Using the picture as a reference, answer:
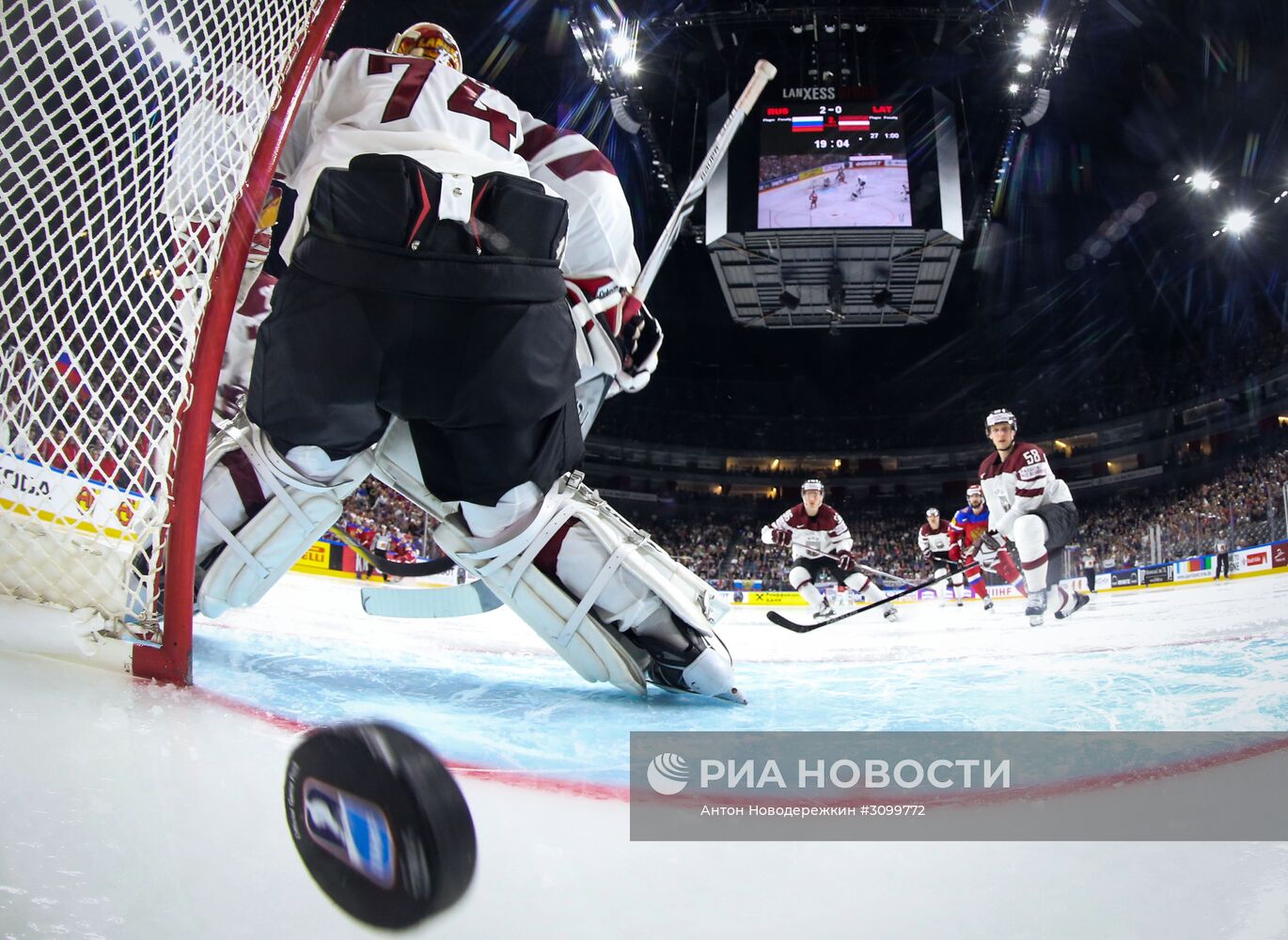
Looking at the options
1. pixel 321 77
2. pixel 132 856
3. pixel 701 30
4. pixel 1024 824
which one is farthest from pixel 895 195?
pixel 132 856

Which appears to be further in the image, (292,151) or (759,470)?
(759,470)

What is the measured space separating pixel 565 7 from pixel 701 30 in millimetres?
839

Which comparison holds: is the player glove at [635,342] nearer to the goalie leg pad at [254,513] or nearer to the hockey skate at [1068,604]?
the goalie leg pad at [254,513]

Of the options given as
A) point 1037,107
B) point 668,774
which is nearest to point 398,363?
point 668,774

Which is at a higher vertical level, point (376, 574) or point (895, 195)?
point (895, 195)

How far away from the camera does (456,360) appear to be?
0.91 metres

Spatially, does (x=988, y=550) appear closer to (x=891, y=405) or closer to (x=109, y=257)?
(x=109, y=257)

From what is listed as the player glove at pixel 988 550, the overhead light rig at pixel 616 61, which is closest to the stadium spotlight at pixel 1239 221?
the player glove at pixel 988 550

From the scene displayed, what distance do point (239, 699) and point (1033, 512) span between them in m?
3.31

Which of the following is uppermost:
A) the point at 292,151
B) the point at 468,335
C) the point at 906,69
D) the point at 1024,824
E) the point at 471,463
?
the point at 906,69

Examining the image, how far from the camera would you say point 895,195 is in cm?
402

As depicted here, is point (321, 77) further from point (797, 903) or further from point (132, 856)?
point (797, 903)

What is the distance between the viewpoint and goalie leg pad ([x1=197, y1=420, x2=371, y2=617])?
111 cm

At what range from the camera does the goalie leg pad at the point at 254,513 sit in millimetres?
1112
